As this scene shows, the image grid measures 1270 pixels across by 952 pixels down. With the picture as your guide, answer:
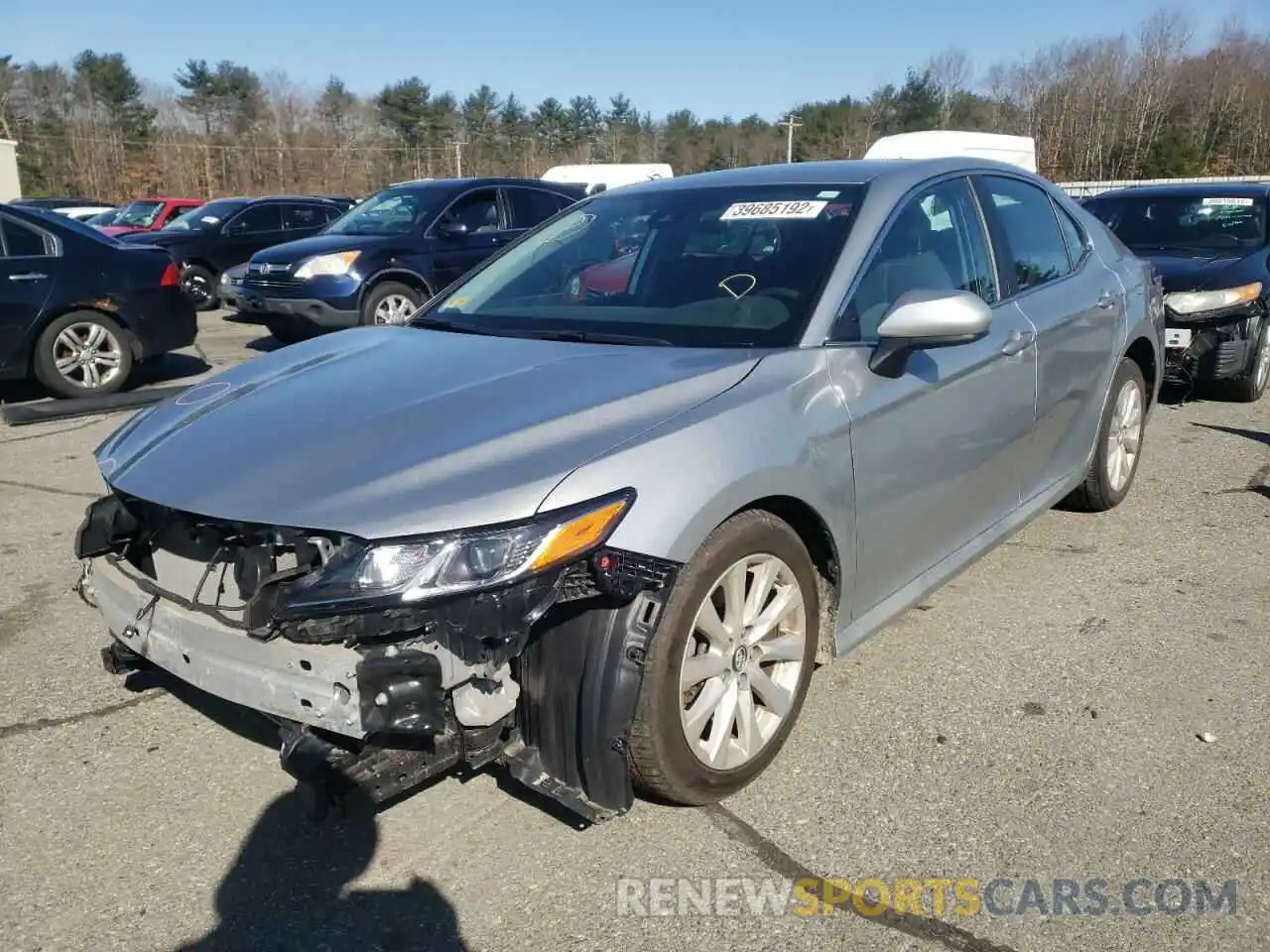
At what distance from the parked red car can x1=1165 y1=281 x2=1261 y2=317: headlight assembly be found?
1641 centimetres

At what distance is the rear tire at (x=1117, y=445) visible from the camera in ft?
15.8

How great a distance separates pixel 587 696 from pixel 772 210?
6.06 feet

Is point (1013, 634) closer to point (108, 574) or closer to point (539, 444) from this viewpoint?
point (539, 444)

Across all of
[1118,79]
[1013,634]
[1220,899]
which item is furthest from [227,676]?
[1118,79]

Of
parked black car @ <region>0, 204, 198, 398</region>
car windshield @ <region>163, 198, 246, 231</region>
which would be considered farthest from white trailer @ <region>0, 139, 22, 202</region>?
parked black car @ <region>0, 204, 198, 398</region>

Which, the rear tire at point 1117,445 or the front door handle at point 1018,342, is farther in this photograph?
the rear tire at point 1117,445

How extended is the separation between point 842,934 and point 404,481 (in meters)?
1.39

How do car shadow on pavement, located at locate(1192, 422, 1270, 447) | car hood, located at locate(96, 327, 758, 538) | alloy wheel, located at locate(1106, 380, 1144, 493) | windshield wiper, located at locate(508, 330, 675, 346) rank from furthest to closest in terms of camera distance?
car shadow on pavement, located at locate(1192, 422, 1270, 447)
alloy wheel, located at locate(1106, 380, 1144, 493)
windshield wiper, located at locate(508, 330, 675, 346)
car hood, located at locate(96, 327, 758, 538)

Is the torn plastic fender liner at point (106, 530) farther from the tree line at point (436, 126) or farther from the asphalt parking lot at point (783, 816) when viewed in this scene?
the tree line at point (436, 126)

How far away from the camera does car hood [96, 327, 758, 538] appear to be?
92.0 inches

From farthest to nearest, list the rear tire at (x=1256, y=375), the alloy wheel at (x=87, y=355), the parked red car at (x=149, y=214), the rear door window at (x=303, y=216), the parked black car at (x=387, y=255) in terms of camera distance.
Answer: the parked red car at (x=149, y=214), the rear door window at (x=303, y=216), the parked black car at (x=387, y=255), the alloy wheel at (x=87, y=355), the rear tire at (x=1256, y=375)

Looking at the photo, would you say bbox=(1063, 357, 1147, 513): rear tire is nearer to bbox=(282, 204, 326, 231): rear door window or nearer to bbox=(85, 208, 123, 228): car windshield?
bbox=(282, 204, 326, 231): rear door window

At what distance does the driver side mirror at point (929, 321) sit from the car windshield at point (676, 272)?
0.26 metres

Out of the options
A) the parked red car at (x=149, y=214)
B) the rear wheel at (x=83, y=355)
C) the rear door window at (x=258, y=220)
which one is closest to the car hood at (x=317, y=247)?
the rear wheel at (x=83, y=355)
